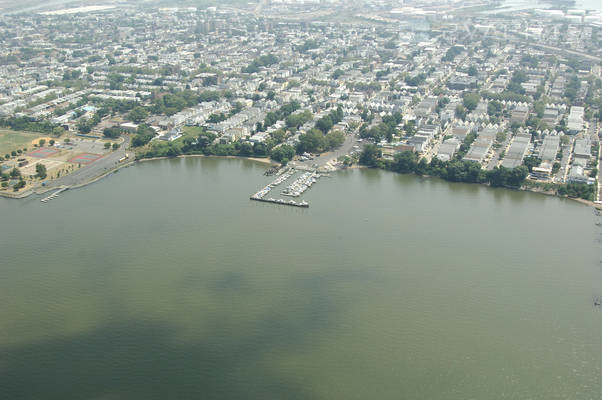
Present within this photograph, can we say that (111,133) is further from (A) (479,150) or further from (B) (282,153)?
(A) (479,150)

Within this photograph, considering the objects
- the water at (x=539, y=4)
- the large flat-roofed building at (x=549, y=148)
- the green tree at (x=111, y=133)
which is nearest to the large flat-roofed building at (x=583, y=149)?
the large flat-roofed building at (x=549, y=148)

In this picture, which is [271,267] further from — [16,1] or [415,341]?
[16,1]

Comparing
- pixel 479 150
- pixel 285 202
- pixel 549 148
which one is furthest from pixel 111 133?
pixel 549 148

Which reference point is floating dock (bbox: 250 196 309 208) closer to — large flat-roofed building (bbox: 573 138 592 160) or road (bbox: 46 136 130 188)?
road (bbox: 46 136 130 188)

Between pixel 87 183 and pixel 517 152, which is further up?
pixel 517 152

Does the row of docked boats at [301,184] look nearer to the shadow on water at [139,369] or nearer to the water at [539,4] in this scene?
the shadow on water at [139,369]
